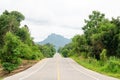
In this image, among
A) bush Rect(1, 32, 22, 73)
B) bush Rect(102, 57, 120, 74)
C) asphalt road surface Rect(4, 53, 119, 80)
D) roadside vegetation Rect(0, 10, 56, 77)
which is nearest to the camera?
asphalt road surface Rect(4, 53, 119, 80)

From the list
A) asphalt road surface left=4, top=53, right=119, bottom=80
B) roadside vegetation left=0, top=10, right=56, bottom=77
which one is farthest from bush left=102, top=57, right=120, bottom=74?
roadside vegetation left=0, top=10, right=56, bottom=77

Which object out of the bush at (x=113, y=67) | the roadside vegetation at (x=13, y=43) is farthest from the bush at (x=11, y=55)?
the bush at (x=113, y=67)

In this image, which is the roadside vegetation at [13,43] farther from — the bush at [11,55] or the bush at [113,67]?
the bush at [113,67]

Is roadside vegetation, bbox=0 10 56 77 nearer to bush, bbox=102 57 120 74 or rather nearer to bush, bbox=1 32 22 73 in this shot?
bush, bbox=1 32 22 73

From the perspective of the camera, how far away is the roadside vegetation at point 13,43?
56.1 meters

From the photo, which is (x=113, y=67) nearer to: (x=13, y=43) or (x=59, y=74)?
(x=59, y=74)

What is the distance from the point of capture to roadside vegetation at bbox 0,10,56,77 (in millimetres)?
56094

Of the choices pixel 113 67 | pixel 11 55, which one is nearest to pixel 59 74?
pixel 113 67

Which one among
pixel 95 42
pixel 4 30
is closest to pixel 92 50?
pixel 95 42

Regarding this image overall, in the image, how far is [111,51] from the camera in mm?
63125

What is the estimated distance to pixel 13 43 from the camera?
57.4 metres

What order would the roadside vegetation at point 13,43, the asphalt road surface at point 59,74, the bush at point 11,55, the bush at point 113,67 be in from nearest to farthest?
the asphalt road surface at point 59,74, the bush at point 113,67, the bush at point 11,55, the roadside vegetation at point 13,43

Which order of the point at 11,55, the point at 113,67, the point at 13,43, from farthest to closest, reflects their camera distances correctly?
the point at 13,43, the point at 11,55, the point at 113,67

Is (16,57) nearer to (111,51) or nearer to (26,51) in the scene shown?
(111,51)
